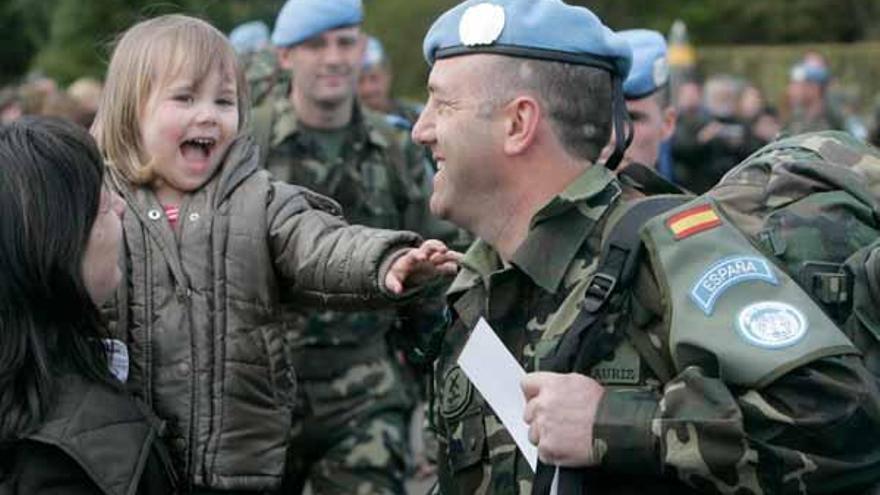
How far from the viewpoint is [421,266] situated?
12.7 ft

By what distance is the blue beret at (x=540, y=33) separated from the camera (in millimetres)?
3385

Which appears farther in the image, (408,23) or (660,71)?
(408,23)

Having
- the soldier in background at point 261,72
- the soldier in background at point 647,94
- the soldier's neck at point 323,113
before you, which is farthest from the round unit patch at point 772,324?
the soldier's neck at point 323,113

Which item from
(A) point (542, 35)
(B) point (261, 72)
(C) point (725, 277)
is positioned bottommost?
(B) point (261, 72)

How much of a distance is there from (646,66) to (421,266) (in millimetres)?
2087

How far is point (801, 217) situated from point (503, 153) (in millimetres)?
588

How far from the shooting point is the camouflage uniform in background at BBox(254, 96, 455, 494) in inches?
240

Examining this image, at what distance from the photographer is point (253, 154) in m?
4.54

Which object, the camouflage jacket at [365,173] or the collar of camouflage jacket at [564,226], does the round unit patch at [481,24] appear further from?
the camouflage jacket at [365,173]

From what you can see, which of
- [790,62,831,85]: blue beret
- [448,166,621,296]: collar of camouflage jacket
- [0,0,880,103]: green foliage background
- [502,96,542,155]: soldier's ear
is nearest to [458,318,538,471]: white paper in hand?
[448,166,621,296]: collar of camouflage jacket

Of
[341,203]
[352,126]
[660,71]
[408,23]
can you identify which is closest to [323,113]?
[352,126]

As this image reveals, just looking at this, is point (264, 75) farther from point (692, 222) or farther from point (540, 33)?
point (692, 222)

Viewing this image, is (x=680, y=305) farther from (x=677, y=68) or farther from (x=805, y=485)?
(x=677, y=68)

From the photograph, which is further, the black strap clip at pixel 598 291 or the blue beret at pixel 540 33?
the blue beret at pixel 540 33
